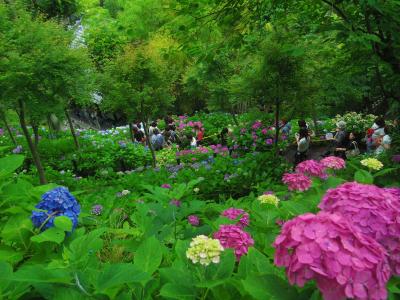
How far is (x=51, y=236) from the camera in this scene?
57.3 inches

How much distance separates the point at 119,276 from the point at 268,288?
0.44m

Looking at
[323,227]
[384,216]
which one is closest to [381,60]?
[384,216]

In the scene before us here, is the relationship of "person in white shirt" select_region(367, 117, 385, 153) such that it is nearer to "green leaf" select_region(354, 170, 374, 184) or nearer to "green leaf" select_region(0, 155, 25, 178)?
"green leaf" select_region(354, 170, 374, 184)

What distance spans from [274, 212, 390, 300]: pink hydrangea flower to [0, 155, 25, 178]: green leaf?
142 centimetres

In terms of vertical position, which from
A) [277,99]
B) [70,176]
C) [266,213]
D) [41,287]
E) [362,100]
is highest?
[41,287]

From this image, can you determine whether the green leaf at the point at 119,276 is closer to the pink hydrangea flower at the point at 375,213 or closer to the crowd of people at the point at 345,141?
the pink hydrangea flower at the point at 375,213

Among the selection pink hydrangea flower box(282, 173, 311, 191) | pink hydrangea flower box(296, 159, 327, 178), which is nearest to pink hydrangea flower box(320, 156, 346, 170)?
pink hydrangea flower box(296, 159, 327, 178)

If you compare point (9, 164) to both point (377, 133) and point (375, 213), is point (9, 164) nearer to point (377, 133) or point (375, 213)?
point (375, 213)

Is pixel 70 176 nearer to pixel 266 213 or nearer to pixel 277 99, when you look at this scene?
pixel 277 99

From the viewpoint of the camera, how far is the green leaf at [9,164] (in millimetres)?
1827

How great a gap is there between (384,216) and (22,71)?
864 centimetres

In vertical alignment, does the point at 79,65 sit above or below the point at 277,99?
Answer: above

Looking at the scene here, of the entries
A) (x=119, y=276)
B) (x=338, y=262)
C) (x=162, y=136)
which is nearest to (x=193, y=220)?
(x=119, y=276)

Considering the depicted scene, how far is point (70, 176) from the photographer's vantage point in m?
11.5
